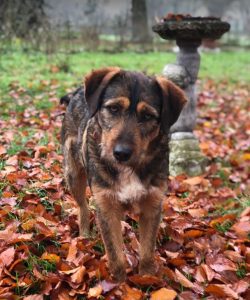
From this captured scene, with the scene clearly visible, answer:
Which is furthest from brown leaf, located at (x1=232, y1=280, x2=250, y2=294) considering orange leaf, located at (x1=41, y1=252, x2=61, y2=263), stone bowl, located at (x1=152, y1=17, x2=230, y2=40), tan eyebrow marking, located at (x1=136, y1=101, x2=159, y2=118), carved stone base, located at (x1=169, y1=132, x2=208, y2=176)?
stone bowl, located at (x1=152, y1=17, x2=230, y2=40)

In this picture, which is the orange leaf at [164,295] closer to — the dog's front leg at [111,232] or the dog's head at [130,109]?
the dog's front leg at [111,232]

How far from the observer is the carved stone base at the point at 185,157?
24.4 feet

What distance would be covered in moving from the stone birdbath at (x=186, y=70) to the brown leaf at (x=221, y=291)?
3595 mm

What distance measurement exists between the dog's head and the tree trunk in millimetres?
22825

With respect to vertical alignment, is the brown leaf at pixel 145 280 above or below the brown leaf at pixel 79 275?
below

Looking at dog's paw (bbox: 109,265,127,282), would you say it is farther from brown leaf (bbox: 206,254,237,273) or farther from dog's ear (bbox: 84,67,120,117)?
dog's ear (bbox: 84,67,120,117)

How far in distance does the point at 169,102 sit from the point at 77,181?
4.58 ft

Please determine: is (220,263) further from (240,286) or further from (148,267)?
(148,267)

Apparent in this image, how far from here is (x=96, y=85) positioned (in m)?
3.95

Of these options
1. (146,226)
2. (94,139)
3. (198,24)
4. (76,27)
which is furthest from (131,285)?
(76,27)

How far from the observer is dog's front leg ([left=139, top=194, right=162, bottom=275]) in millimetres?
3888

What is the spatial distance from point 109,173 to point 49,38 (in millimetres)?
14071

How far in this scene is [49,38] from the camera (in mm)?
16969

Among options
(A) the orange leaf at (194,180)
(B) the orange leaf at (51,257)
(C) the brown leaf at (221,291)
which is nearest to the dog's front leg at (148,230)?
(C) the brown leaf at (221,291)
